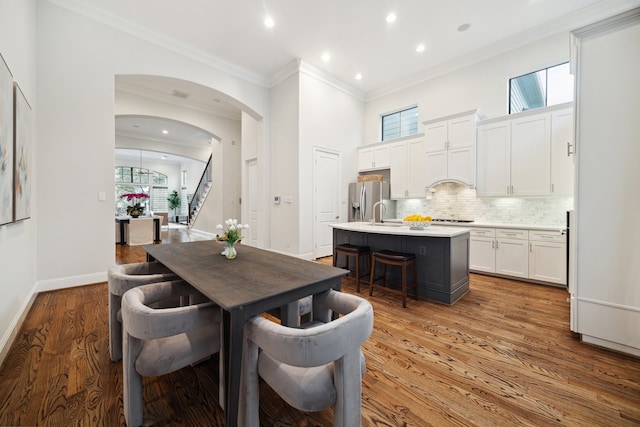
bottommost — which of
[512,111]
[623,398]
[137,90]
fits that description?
[623,398]

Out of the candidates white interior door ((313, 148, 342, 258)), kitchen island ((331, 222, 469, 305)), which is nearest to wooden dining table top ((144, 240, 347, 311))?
kitchen island ((331, 222, 469, 305))

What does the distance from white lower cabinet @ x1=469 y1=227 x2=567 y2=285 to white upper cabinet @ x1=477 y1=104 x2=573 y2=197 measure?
684 mm

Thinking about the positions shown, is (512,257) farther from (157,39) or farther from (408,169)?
(157,39)

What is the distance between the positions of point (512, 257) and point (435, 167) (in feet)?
6.56

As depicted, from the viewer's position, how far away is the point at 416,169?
5.35 m

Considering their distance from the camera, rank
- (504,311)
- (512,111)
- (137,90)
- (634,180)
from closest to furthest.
A: (634,180) → (504,311) → (512,111) → (137,90)

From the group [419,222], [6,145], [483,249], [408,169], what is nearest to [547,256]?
[483,249]

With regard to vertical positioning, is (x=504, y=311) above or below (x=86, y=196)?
below

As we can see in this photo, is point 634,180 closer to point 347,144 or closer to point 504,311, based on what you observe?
point 504,311

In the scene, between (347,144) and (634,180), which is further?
(347,144)

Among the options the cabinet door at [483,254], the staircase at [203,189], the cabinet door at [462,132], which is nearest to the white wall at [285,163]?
the cabinet door at [462,132]

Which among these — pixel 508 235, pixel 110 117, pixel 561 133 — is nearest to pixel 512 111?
pixel 561 133

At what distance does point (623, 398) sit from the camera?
1.53m

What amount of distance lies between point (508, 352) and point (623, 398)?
1.95 ft
